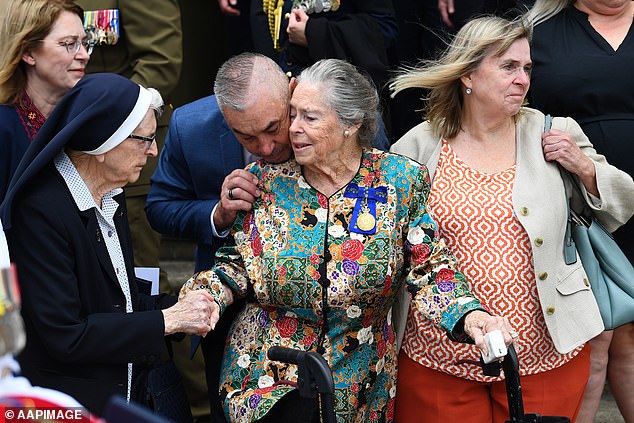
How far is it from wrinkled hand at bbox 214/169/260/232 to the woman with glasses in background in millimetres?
962

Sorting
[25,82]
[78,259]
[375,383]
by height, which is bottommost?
[375,383]

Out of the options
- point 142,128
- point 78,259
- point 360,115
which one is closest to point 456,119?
point 360,115

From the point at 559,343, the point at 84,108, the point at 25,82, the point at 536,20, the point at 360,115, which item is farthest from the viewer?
the point at 536,20

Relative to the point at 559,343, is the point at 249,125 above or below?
above

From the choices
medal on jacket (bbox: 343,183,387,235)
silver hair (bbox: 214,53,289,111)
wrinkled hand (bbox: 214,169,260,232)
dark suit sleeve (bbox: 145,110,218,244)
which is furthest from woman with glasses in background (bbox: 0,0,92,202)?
medal on jacket (bbox: 343,183,387,235)

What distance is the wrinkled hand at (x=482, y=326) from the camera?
338cm

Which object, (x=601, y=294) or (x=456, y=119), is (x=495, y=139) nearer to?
(x=456, y=119)

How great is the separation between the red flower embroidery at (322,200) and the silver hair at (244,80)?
0.37 metres

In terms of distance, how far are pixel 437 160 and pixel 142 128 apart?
1.20 metres

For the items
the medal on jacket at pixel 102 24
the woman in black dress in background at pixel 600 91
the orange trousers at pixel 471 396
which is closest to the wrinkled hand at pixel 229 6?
the medal on jacket at pixel 102 24

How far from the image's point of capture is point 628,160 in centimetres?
454

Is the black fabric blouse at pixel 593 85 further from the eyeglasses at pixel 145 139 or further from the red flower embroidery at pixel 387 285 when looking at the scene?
the eyeglasses at pixel 145 139

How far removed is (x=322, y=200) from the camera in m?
3.73

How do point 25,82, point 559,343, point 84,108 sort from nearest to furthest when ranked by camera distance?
point 84,108, point 559,343, point 25,82
